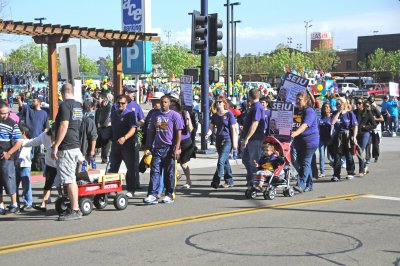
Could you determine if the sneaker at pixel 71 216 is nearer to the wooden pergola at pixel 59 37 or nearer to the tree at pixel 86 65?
the wooden pergola at pixel 59 37

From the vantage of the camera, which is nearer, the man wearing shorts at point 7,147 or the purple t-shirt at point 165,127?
the man wearing shorts at point 7,147

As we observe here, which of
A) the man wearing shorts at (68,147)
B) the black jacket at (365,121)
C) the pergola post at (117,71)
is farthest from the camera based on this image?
the pergola post at (117,71)

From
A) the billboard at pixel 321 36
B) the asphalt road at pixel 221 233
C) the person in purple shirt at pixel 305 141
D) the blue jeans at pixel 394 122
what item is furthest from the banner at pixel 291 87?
the billboard at pixel 321 36

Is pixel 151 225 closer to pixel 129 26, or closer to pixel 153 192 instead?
pixel 153 192

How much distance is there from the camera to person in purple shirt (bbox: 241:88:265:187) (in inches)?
481

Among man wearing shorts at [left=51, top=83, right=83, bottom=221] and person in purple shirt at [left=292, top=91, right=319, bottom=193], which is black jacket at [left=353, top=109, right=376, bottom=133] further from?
man wearing shorts at [left=51, top=83, right=83, bottom=221]

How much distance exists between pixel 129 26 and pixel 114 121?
11609mm

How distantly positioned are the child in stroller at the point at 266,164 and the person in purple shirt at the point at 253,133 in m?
0.42

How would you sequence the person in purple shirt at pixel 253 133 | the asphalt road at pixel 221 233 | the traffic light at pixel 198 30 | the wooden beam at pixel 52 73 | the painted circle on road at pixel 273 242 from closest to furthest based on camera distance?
1. the asphalt road at pixel 221 233
2. the painted circle on road at pixel 273 242
3. the person in purple shirt at pixel 253 133
4. the wooden beam at pixel 52 73
5. the traffic light at pixel 198 30

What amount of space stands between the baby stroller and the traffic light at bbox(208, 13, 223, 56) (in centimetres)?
757

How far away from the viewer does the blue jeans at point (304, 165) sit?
12.4 metres

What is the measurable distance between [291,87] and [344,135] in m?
1.56

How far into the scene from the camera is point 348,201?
36.8 ft

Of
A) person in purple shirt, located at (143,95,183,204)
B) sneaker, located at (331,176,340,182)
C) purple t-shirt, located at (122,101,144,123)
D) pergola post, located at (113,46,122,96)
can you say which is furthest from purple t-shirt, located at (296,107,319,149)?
pergola post, located at (113,46,122,96)
